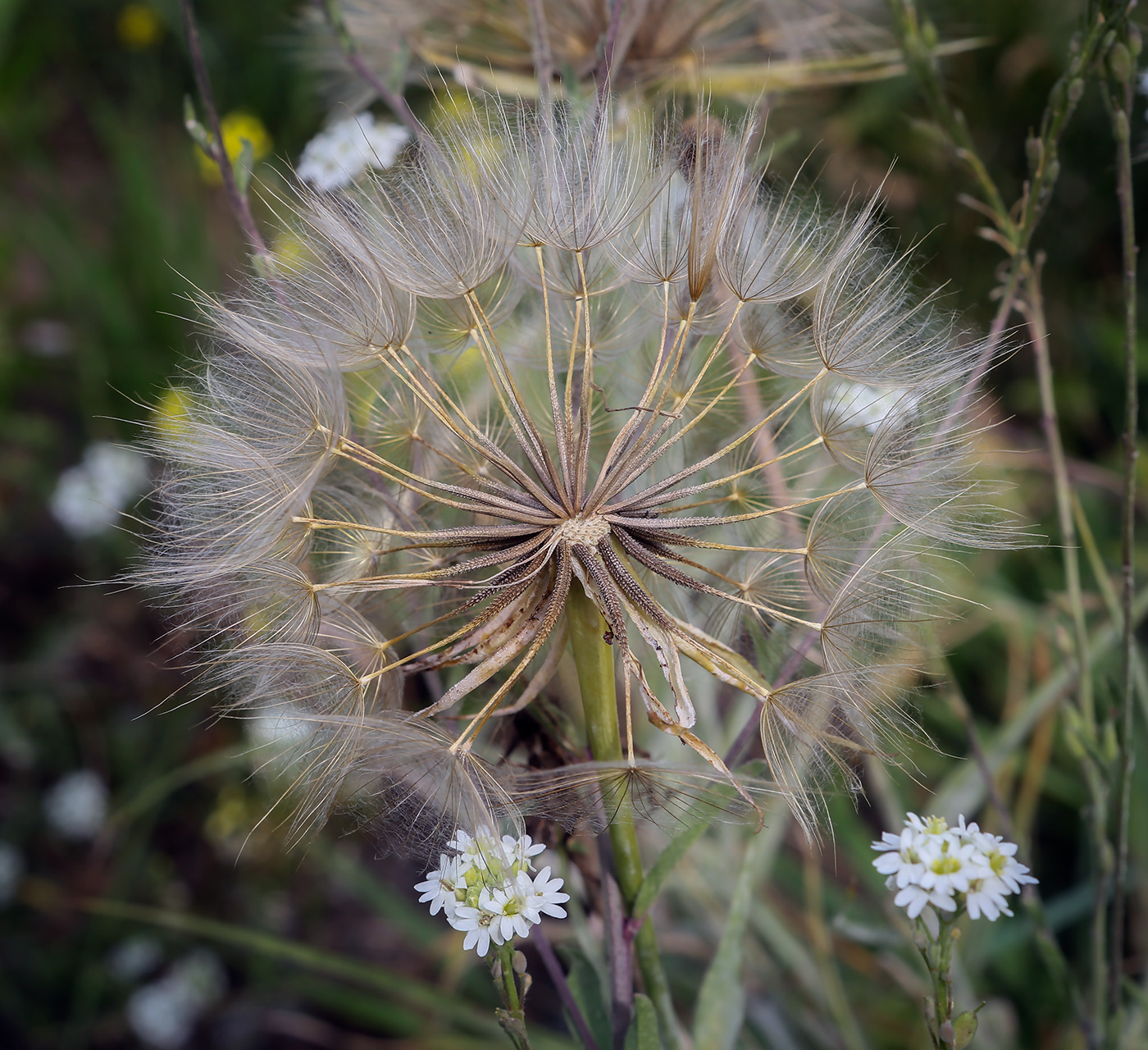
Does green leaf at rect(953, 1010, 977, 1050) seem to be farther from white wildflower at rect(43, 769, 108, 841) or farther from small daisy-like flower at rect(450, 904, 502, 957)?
white wildflower at rect(43, 769, 108, 841)

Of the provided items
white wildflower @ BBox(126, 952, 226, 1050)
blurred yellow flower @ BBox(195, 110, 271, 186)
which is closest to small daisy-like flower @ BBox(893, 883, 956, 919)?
white wildflower @ BBox(126, 952, 226, 1050)

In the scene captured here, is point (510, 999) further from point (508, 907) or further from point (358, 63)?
point (358, 63)

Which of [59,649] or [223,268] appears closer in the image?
[59,649]

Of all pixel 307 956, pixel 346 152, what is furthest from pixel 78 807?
pixel 346 152

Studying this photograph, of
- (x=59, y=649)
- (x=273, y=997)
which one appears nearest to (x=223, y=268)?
(x=59, y=649)

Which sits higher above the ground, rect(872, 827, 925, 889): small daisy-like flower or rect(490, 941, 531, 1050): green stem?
rect(490, 941, 531, 1050): green stem

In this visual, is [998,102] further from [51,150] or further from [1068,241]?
[51,150]
